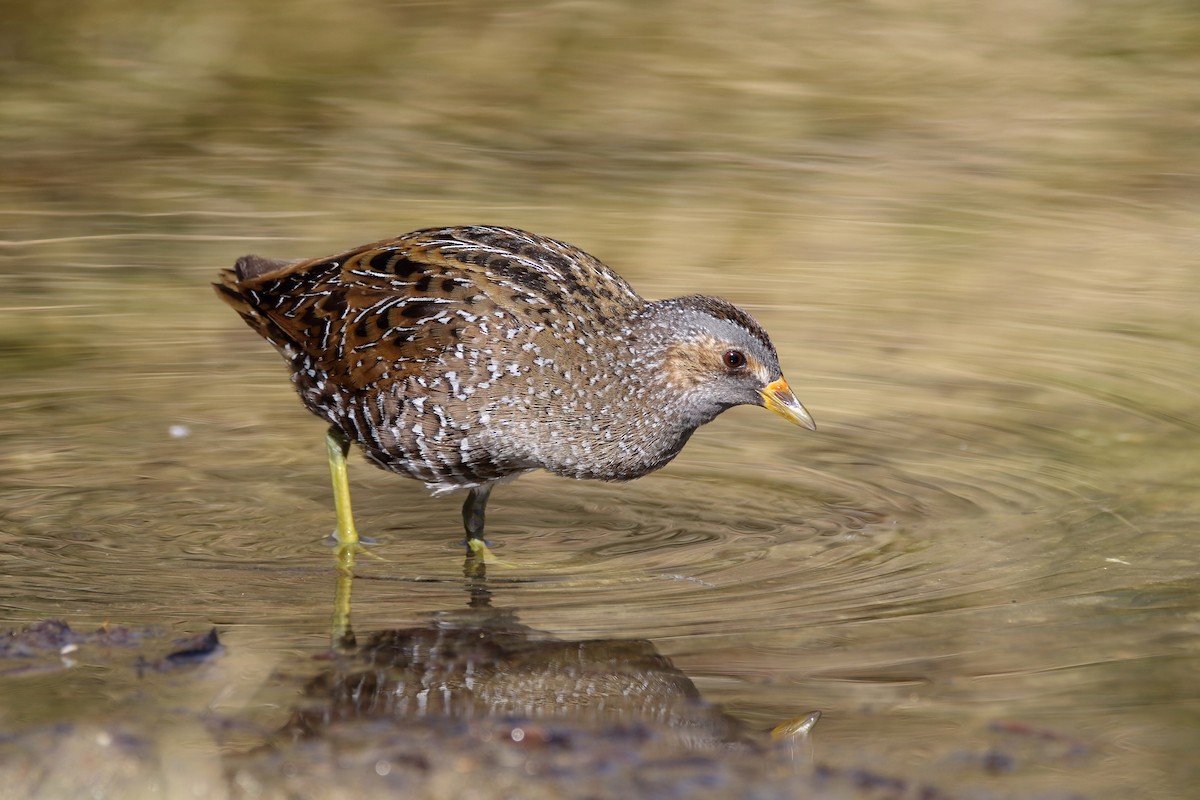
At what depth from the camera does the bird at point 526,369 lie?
652cm

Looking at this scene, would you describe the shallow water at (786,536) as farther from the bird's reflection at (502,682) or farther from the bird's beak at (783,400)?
the bird's beak at (783,400)

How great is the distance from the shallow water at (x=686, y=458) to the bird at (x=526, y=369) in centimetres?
40

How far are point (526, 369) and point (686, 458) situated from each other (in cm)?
158

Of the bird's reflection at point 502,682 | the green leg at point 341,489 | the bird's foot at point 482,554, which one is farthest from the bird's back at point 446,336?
the bird's reflection at point 502,682

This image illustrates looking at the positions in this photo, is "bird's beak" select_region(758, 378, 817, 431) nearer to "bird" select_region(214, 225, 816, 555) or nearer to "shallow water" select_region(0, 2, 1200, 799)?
"bird" select_region(214, 225, 816, 555)

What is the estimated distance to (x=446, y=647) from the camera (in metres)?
5.69

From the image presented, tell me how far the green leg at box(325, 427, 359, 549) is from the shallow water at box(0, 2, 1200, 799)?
12 centimetres

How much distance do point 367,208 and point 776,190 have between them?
238cm

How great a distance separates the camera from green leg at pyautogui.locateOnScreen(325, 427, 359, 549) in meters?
6.90

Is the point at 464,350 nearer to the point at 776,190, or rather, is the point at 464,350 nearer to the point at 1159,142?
the point at 776,190

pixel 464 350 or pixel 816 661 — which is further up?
pixel 464 350

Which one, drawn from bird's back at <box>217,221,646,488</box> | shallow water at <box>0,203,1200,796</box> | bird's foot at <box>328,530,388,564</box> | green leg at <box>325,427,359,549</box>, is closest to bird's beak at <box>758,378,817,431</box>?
shallow water at <box>0,203,1200,796</box>

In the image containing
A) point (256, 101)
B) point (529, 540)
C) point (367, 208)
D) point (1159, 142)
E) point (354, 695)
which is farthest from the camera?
point (256, 101)

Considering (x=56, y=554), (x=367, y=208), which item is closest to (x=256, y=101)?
(x=367, y=208)
